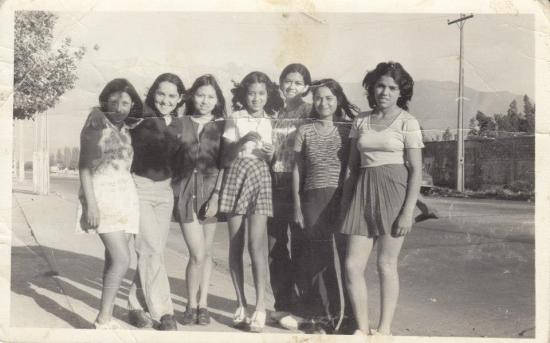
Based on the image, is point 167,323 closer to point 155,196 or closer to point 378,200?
point 155,196

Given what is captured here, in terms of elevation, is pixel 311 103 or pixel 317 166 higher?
pixel 311 103

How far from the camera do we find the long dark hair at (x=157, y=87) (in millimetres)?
2773

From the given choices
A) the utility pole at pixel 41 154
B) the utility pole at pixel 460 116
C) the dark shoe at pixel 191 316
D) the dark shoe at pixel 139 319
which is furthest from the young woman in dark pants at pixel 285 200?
the utility pole at pixel 41 154

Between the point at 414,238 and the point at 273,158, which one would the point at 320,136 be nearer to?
the point at 273,158

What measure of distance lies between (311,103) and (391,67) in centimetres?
41

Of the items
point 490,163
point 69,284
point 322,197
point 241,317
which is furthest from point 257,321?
point 490,163

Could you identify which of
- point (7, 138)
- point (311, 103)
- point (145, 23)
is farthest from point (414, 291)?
A: point (7, 138)

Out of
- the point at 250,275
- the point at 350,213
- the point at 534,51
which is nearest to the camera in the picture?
the point at 350,213

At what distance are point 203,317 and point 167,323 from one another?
0.57ft

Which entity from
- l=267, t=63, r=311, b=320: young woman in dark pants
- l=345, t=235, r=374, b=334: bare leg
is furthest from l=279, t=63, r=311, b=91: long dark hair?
l=345, t=235, r=374, b=334: bare leg

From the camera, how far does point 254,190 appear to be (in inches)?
106

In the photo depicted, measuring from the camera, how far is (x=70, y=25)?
9.53 feet

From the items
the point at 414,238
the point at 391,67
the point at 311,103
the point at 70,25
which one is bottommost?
the point at 414,238

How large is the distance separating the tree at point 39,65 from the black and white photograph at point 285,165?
11 mm
